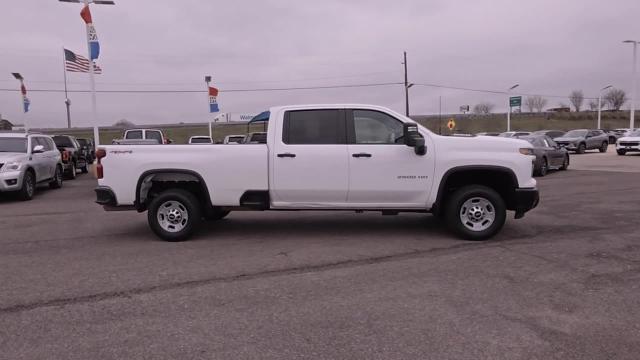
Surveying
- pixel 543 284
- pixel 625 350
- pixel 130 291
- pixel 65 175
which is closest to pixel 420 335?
pixel 625 350

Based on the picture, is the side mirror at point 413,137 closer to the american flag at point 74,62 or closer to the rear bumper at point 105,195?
the rear bumper at point 105,195

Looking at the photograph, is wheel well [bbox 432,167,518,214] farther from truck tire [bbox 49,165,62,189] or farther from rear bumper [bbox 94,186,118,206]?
truck tire [bbox 49,165,62,189]

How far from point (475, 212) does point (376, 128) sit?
1880 millimetres

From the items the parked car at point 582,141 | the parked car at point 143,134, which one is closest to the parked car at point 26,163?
the parked car at point 143,134

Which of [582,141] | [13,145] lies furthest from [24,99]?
[582,141]

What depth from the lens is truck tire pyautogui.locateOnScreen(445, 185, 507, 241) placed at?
280 inches

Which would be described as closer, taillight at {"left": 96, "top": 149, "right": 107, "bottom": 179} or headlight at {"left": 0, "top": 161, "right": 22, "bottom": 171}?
taillight at {"left": 96, "top": 149, "right": 107, "bottom": 179}

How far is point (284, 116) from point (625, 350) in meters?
5.13

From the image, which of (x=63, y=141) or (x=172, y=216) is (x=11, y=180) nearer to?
(x=172, y=216)

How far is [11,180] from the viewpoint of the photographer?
12.0 meters

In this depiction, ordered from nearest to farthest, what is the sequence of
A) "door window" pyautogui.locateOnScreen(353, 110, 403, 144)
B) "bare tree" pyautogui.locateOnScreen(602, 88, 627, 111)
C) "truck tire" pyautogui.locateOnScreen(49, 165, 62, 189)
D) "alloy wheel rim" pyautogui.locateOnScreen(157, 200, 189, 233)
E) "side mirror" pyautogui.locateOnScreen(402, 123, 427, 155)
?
1. "side mirror" pyautogui.locateOnScreen(402, 123, 427, 155)
2. "door window" pyautogui.locateOnScreen(353, 110, 403, 144)
3. "alloy wheel rim" pyautogui.locateOnScreen(157, 200, 189, 233)
4. "truck tire" pyautogui.locateOnScreen(49, 165, 62, 189)
5. "bare tree" pyautogui.locateOnScreen(602, 88, 627, 111)

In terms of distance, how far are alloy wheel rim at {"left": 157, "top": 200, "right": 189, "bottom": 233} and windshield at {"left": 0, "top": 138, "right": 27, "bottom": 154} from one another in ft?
26.6

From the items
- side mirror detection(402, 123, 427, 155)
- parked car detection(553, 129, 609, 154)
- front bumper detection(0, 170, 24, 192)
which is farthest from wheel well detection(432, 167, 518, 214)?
parked car detection(553, 129, 609, 154)

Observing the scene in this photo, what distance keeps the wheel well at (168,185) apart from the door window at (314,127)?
1.44 m
